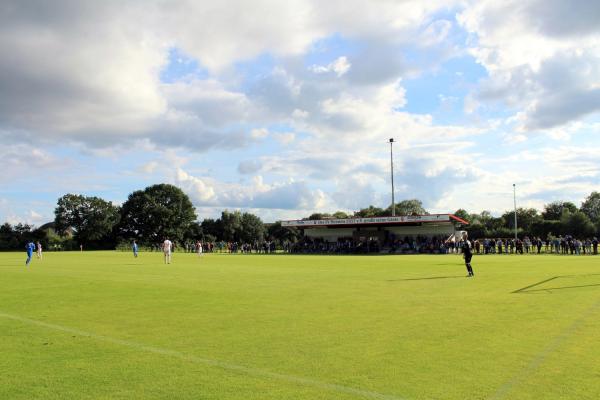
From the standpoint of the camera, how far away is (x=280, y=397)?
5.20m

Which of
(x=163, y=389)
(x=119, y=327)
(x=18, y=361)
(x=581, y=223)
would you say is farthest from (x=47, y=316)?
(x=581, y=223)

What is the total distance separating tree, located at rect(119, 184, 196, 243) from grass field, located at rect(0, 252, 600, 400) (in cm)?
8199

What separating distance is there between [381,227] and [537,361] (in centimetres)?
5176

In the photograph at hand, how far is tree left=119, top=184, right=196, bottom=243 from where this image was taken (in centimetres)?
9375

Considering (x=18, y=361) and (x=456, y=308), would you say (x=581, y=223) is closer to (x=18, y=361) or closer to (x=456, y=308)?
(x=456, y=308)

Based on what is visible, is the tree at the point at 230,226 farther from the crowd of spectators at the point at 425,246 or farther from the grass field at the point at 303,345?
the grass field at the point at 303,345

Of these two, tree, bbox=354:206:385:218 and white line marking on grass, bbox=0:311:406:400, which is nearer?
white line marking on grass, bbox=0:311:406:400

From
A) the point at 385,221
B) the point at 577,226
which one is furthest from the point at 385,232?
the point at 577,226

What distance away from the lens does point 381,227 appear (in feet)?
190

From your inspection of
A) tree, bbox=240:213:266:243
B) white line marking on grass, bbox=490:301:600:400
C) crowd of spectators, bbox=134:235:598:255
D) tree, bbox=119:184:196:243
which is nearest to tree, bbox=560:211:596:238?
crowd of spectators, bbox=134:235:598:255

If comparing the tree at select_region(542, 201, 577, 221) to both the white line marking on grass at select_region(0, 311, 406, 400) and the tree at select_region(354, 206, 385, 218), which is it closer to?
the tree at select_region(354, 206, 385, 218)

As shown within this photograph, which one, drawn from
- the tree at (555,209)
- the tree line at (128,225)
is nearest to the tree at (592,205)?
the tree at (555,209)

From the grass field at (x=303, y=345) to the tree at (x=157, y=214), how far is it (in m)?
82.0

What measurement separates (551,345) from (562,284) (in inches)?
391
